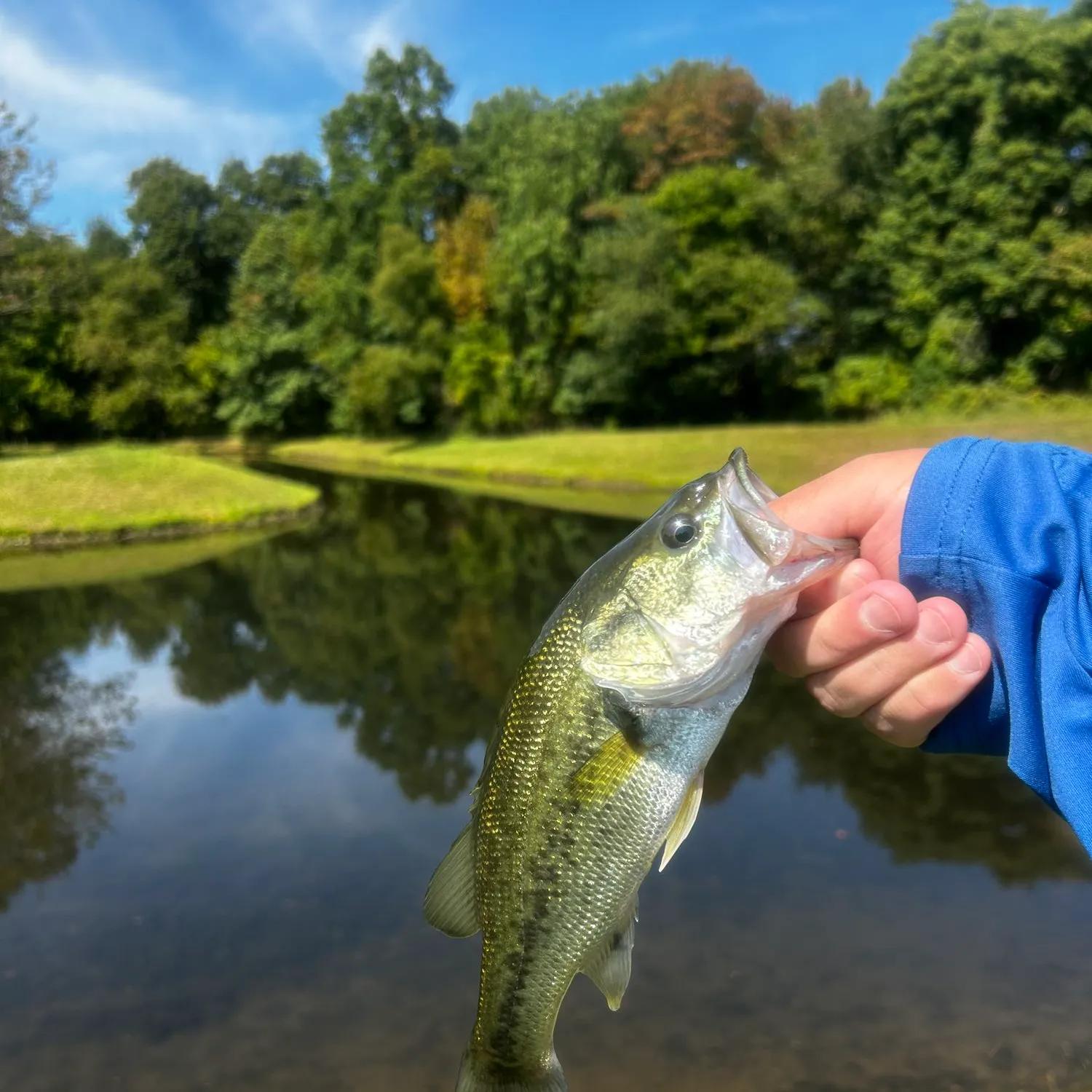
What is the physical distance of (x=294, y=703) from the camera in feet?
35.4

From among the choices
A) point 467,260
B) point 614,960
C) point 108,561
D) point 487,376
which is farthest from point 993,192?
point 614,960

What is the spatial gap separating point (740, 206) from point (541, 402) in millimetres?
14148

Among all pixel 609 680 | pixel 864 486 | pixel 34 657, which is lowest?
pixel 34 657

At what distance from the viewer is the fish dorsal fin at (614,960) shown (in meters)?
2.44

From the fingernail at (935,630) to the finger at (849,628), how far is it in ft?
0.08

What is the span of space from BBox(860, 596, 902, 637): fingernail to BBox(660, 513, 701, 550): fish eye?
1.54 ft

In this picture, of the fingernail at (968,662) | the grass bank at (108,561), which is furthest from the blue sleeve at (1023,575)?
the grass bank at (108,561)

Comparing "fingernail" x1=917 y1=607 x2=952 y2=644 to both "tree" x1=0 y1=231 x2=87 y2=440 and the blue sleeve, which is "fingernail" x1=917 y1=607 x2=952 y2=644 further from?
"tree" x1=0 y1=231 x2=87 y2=440

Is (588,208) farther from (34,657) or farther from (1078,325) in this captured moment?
(34,657)

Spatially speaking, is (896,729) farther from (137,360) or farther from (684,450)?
(137,360)

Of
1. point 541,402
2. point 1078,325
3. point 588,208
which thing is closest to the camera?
point 1078,325

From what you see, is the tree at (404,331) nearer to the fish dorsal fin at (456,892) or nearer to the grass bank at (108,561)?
the grass bank at (108,561)

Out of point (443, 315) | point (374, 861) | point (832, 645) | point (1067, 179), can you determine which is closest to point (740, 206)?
point (1067, 179)

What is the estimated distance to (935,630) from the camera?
7.18ft
